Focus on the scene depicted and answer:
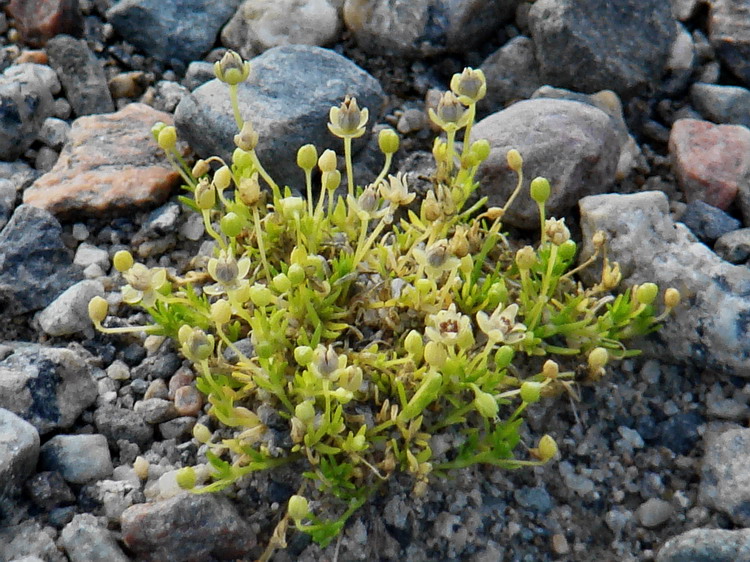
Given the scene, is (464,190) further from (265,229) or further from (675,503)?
(675,503)

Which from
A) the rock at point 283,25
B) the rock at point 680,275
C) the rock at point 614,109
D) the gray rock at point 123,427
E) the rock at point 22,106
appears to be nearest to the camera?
the gray rock at point 123,427

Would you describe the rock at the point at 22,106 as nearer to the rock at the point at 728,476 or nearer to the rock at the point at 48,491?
the rock at the point at 48,491

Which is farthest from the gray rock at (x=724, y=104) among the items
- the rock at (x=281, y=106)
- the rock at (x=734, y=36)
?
the rock at (x=281, y=106)

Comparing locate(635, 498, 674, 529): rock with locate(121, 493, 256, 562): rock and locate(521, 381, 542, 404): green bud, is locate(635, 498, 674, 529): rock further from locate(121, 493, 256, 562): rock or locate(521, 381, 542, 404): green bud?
locate(121, 493, 256, 562): rock

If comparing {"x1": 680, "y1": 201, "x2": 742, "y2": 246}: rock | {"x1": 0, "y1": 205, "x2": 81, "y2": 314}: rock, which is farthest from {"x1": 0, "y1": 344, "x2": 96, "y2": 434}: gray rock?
{"x1": 680, "y1": 201, "x2": 742, "y2": 246}: rock

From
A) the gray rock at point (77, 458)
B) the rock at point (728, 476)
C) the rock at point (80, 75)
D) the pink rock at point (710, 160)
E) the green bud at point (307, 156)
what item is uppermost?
the green bud at point (307, 156)

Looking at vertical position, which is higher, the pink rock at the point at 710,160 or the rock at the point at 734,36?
the rock at the point at 734,36

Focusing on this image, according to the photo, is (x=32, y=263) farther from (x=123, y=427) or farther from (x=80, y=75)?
(x=80, y=75)

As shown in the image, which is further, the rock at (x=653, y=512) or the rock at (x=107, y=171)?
the rock at (x=107, y=171)

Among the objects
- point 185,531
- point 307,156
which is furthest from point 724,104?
point 185,531
